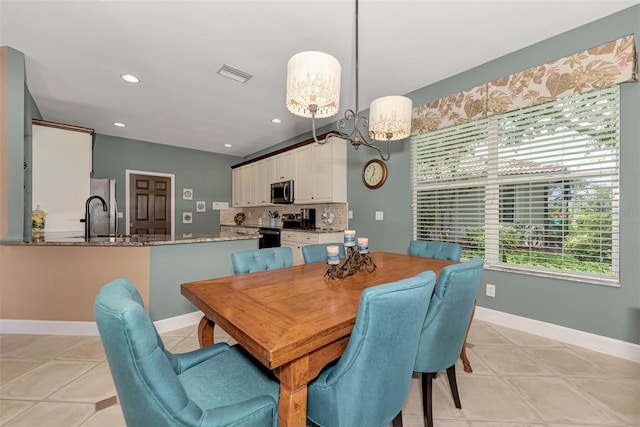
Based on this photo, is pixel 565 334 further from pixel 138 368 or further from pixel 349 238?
pixel 138 368

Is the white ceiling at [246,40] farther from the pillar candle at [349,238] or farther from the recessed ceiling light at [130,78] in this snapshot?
the pillar candle at [349,238]

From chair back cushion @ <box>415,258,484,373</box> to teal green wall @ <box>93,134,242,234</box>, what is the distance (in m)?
5.78

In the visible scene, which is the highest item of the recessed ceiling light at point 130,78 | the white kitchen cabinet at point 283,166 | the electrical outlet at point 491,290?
the recessed ceiling light at point 130,78

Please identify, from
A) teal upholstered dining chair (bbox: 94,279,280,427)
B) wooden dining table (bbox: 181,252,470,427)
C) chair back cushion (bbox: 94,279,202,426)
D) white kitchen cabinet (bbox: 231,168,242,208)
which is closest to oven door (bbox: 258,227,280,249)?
white kitchen cabinet (bbox: 231,168,242,208)

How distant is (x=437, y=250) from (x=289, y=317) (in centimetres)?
182

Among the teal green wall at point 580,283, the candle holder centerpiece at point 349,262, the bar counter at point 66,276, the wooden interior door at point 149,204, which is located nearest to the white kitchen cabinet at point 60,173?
the bar counter at point 66,276

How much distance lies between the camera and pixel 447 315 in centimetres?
127

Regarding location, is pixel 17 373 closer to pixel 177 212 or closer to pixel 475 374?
pixel 475 374

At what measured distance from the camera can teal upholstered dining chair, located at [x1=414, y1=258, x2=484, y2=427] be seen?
1.24 m

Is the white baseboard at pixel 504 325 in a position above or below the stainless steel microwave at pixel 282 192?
below

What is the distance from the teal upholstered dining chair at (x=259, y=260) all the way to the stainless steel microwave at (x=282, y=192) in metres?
2.77

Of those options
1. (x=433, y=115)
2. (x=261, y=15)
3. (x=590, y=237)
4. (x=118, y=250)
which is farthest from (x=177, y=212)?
(x=590, y=237)

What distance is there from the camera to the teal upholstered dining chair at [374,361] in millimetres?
871

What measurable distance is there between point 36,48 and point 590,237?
5.09 m
